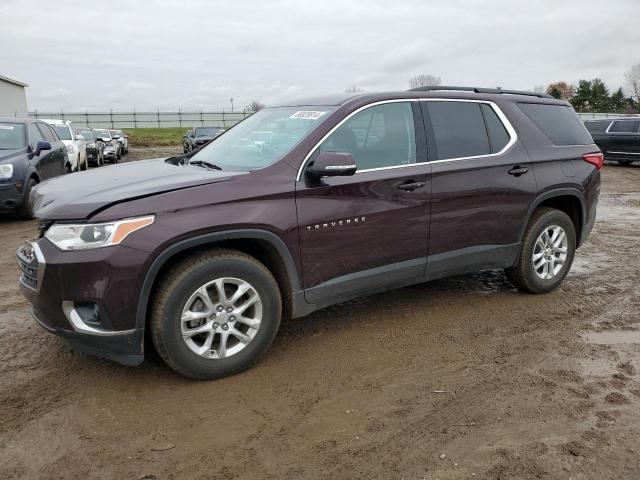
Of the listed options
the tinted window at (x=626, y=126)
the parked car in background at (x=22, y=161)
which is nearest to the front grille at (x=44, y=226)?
the parked car in background at (x=22, y=161)

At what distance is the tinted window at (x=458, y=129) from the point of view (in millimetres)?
4180

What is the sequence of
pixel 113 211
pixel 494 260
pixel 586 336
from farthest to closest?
pixel 494 260, pixel 586 336, pixel 113 211

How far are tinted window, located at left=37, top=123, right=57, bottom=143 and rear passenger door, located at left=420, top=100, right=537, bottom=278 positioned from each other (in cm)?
838

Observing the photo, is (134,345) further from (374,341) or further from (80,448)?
(374,341)

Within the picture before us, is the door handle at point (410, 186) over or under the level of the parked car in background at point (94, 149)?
over

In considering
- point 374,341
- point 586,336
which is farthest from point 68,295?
point 586,336

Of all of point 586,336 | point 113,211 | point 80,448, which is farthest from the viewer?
point 586,336

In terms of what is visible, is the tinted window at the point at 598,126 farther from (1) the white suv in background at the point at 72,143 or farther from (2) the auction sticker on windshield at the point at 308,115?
(2) the auction sticker on windshield at the point at 308,115

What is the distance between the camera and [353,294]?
3840 mm

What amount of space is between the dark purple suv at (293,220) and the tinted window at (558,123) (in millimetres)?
20

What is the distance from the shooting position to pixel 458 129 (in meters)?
4.31

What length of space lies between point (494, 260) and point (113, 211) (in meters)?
3.10

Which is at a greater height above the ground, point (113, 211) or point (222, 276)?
point (113, 211)

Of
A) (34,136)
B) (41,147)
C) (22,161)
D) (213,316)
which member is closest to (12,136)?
(34,136)
